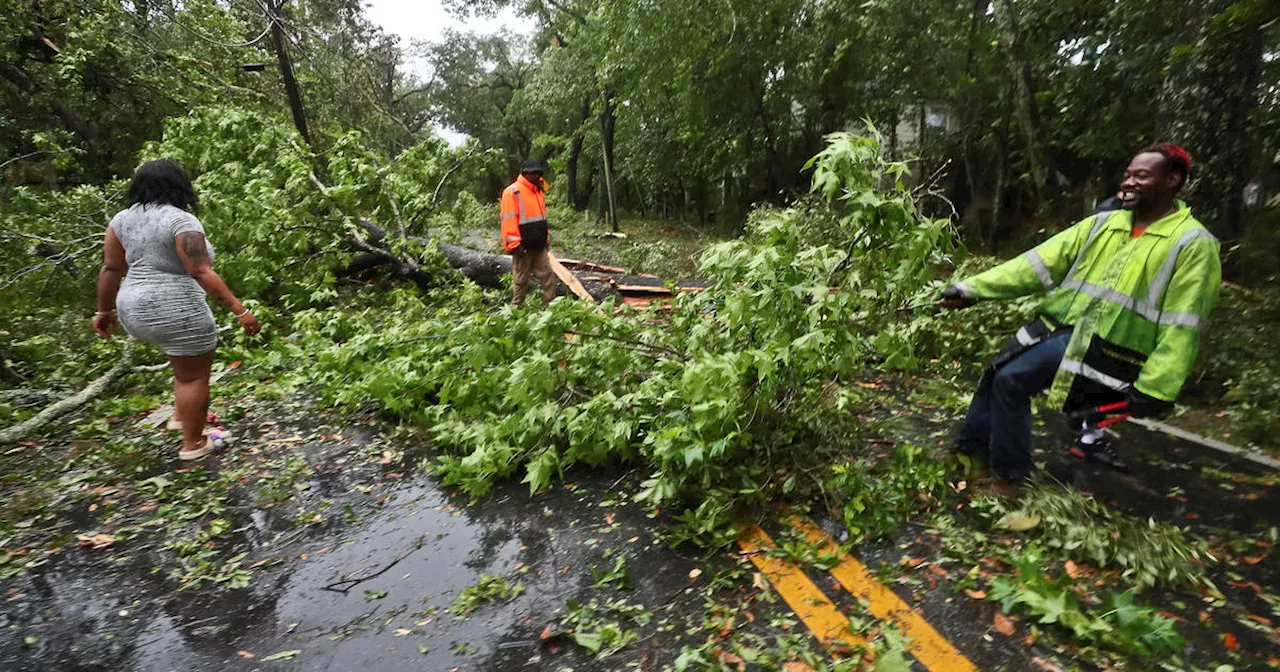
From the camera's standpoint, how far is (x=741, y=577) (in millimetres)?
2562

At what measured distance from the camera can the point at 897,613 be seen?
2.30 metres

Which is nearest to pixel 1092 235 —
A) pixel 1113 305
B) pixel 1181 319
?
pixel 1113 305

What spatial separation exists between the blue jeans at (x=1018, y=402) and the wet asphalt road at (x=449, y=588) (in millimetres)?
397

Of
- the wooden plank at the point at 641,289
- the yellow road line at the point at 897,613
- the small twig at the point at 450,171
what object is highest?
the small twig at the point at 450,171

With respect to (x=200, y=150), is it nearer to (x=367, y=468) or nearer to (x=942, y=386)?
(x=367, y=468)

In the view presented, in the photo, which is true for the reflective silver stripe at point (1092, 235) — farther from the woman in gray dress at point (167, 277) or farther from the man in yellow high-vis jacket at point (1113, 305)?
A: the woman in gray dress at point (167, 277)

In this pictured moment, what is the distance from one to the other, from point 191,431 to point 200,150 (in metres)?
5.26

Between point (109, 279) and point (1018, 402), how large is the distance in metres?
5.11

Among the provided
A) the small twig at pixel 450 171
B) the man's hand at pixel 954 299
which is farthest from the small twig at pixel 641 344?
the small twig at pixel 450 171

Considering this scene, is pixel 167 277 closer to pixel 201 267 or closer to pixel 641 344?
pixel 201 267

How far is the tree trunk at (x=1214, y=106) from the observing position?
16.0 ft

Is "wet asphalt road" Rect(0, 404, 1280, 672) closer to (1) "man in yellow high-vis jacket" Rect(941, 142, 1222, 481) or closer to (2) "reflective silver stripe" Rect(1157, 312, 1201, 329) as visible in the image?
(1) "man in yellow high-vis jacket" Rect(941, 142, 1222, 481)

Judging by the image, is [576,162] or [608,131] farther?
[576,162]

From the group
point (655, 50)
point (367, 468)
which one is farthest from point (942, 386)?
point (655, 50)
